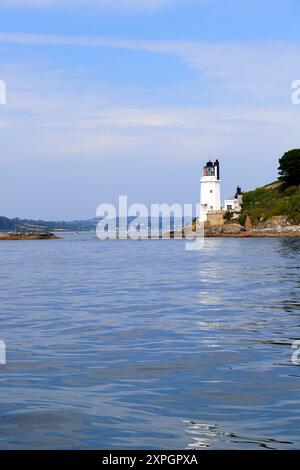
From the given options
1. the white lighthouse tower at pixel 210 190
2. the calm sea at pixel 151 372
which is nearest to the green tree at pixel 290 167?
the white lighthouse tower at pixel 210 190

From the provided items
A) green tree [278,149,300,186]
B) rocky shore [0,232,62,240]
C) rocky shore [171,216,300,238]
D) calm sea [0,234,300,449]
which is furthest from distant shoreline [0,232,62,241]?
calm sea [0,234,300,449]

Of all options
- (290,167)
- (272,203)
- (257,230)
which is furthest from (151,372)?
(290,167)

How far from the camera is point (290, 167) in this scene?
135125mm

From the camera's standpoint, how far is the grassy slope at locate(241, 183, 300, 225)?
120000 mm

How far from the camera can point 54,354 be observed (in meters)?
15.5

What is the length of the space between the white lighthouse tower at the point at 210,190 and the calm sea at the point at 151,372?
103526 millimetres

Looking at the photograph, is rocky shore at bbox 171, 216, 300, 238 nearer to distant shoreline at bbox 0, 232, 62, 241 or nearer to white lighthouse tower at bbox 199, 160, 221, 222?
white lighthouse tower at bbox 199, 160, 221, 222

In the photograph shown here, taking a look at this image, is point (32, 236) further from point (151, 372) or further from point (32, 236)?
point (151, 372)

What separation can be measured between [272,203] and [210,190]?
11878 millimetres

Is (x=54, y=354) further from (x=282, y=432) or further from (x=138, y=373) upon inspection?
(x=282, y=432)

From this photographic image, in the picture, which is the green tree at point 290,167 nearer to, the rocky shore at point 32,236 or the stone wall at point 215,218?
the stone wall at point 215,218

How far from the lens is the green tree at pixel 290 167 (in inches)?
5276

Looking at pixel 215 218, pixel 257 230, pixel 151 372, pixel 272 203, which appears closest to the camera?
pixel 151 372
